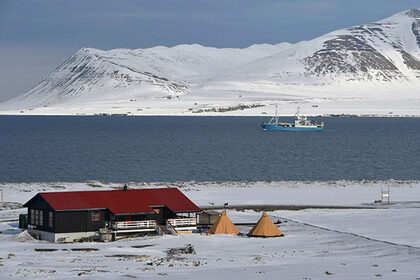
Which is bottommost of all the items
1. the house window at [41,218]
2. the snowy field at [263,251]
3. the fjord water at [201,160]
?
the snowy field at [263,251]

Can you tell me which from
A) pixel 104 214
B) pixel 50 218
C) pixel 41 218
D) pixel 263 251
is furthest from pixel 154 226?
pixel 263 251

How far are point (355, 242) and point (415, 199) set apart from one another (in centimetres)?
2341

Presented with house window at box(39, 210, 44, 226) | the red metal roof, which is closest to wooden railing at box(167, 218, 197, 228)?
the red metal roof

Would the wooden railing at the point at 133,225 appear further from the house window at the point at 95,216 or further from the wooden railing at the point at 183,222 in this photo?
the wooden railing at the point at 183,222

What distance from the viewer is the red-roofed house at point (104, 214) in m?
48.6

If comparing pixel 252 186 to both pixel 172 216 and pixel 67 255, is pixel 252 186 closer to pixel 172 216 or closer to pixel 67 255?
pixel 172 216

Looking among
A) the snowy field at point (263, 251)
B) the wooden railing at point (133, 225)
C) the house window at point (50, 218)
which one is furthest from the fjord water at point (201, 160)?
the house window at point (50, 218)

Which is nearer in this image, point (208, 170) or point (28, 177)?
point (28, 177)

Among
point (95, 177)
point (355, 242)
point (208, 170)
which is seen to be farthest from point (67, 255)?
point (208, 170)

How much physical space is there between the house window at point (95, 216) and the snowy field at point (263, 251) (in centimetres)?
266

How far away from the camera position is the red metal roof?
163 feet

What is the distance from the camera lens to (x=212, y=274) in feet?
121

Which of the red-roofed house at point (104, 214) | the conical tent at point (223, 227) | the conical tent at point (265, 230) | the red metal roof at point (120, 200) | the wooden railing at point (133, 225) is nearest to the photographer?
the red-roofed house at point (104, 214)

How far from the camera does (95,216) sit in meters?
49.6
